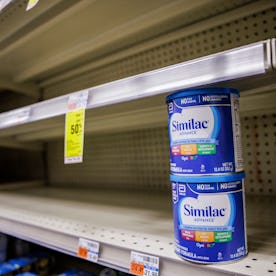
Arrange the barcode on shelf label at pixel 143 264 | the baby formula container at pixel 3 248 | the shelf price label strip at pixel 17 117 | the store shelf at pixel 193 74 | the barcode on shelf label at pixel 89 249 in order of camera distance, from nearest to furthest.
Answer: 1. the store shelf at pixel 193 74
2. the barcode on shelf label at pixel 143 264
3. the barcode on shelf label at pixel 89 249
4. the shelf price label strip at pixel 17 117
5. the baby formula container at pixel 3 248

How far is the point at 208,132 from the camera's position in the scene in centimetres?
50

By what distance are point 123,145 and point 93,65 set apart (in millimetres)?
485

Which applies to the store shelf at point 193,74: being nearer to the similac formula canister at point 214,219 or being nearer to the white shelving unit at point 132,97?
the white shelving unit at point 132,97

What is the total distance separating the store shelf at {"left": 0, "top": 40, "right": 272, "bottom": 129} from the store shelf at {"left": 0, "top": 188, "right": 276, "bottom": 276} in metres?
0.34

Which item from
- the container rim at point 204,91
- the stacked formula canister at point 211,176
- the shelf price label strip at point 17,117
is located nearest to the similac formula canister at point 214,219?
the stacked formula canister at point 211,176

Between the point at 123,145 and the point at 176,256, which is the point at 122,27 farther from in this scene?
the point at 176,256

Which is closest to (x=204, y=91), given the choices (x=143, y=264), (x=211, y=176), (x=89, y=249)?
(x=211, y=176)

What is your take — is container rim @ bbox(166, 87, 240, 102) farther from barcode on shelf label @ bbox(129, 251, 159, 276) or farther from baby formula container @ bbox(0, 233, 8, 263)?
baby formula container @ bbox(0, 233, 8, 263)

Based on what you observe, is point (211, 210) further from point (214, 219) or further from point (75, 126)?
point (75, 126)

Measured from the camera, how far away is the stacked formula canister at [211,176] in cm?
50

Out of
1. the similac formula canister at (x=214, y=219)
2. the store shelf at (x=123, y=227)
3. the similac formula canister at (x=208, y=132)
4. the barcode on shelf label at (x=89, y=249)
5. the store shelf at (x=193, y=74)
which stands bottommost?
the barcode on shelf label at (x=89, y=249)

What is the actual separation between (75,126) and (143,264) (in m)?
0.39

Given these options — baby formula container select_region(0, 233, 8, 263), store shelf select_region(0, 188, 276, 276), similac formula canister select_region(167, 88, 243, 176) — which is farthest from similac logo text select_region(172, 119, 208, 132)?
baby formula container select_region(0, 233, 8, 263)

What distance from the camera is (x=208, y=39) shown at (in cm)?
112
